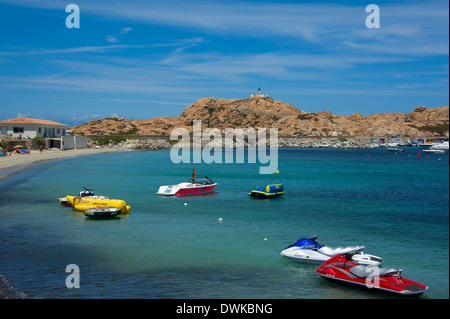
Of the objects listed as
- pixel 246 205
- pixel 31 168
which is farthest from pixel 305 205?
pixel 31 168

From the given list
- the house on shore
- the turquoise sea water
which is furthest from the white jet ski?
the house on shore

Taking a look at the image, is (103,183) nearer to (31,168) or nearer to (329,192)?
(31,168)

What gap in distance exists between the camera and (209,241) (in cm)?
2330

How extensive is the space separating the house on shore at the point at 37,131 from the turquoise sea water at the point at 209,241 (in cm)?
5631

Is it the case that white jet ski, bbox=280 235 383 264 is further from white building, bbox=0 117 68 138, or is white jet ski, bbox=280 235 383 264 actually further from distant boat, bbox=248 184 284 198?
white building, bbox=0 117 68 138

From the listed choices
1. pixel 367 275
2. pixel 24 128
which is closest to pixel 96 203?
pixel 367 275

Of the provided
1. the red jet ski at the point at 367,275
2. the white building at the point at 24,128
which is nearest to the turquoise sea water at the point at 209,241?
the red jet ski at the point at 367,275

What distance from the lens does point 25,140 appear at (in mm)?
92938

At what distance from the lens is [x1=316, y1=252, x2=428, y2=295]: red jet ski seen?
581 inches

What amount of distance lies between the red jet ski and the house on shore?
9288cm

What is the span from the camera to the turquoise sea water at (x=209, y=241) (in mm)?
15931

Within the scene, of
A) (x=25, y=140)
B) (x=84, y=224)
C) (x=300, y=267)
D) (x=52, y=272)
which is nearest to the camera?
(x=52, y=272)
